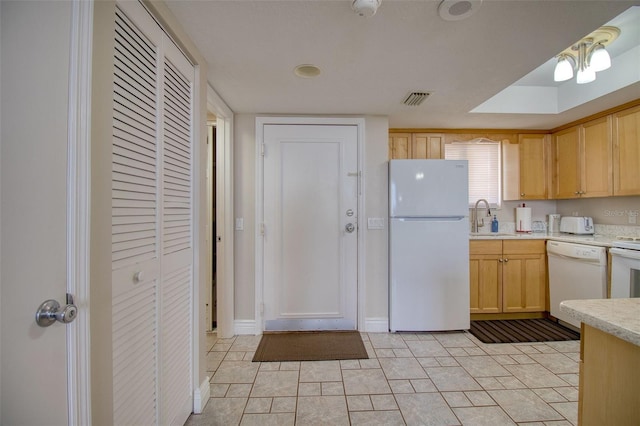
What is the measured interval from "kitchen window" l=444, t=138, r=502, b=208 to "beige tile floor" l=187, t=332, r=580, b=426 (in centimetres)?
171

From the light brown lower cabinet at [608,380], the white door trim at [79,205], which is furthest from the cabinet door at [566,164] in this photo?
the white door trim at [79,205]

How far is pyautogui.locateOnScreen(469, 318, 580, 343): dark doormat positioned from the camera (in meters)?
2.45

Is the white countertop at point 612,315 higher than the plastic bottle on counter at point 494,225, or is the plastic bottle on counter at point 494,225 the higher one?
the plastic bottle on counter at point 494,225

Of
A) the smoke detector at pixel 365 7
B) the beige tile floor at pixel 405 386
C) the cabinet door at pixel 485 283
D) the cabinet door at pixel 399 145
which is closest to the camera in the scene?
the smoke detector at pixel 365 7

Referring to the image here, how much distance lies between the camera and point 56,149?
72 centimetres

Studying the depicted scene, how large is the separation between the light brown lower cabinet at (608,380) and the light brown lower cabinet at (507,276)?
85.2 inches

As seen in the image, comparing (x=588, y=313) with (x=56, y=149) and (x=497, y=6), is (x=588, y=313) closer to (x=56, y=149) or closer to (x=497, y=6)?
(x=497, y=6)

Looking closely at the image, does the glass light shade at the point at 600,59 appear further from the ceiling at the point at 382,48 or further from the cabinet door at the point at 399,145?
the cabinet door at the point at 399,145

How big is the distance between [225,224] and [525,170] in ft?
11.4

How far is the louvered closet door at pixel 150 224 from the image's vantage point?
960 millimetres

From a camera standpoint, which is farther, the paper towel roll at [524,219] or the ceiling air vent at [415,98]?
the paper towel roll at [524,219]

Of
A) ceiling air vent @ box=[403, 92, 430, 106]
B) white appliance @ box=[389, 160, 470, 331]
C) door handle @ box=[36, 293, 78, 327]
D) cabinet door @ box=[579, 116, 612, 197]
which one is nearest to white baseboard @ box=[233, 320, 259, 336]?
white appliance @ box=[389, 160, 470, 331]

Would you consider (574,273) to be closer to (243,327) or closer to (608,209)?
(608,209)

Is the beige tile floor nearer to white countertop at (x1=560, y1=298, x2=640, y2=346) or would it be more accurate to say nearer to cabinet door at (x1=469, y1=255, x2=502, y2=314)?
cabinet door at (x1=469, y1=255, x2=502, y2=314)
